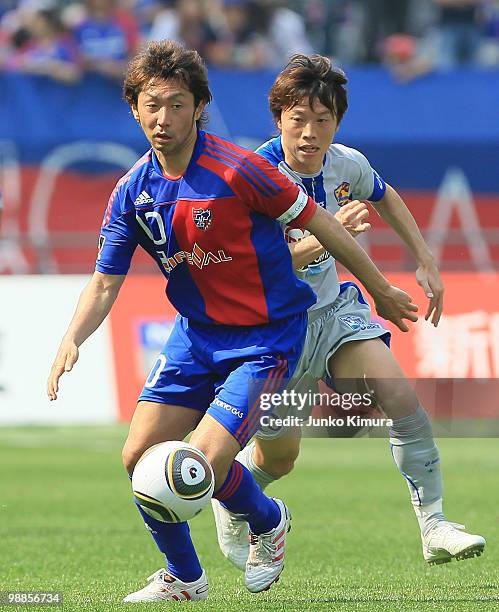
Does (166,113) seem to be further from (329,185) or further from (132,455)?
(132,455)

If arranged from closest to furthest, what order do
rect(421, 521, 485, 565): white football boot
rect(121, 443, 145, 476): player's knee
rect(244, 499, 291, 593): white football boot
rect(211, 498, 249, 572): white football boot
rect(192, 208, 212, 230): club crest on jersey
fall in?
rect(192, 208, 212, 230): club crest on jersey
rect(121, 443, 145, 476): player's knee
rect(421, 521, 485, 565): white football boot
rect(244, 499, 291, 593): white football boot
rect(211, 498, 249, 572): white football boot

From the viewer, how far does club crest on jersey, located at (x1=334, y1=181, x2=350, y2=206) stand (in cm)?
667

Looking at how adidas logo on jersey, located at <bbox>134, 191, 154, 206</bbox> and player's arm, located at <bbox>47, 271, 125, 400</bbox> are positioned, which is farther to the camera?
player's arm, located at <bbox>47, 271, 125, 400</bbox>

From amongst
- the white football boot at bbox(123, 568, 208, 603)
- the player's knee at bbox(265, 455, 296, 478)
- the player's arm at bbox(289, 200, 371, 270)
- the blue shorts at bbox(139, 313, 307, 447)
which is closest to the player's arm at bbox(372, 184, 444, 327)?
the player's arm at bbox(289, 200, 371, 270)

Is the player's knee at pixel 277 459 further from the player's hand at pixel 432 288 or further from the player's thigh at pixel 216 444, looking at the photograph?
the player's thigh at pixel 216 444

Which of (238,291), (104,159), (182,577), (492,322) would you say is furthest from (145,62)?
(104,159)

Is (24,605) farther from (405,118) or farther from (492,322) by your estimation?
(405,118)

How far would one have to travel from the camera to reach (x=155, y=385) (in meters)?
6.02

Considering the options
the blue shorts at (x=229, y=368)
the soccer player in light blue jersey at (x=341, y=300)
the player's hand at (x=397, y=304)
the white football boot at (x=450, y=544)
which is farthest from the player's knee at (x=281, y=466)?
the player's hand at (x=397, y=304)

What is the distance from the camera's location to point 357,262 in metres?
5.71

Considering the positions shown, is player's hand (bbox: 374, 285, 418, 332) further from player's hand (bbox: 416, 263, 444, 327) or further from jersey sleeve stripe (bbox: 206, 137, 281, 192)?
jersey sleeve stripe (bbox: 206, 137, 281, 192)

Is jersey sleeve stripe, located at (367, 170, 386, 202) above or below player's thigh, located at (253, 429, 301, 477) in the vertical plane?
above

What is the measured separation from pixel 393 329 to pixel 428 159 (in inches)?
229

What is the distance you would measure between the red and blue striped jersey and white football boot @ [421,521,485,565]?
128 centimetres
